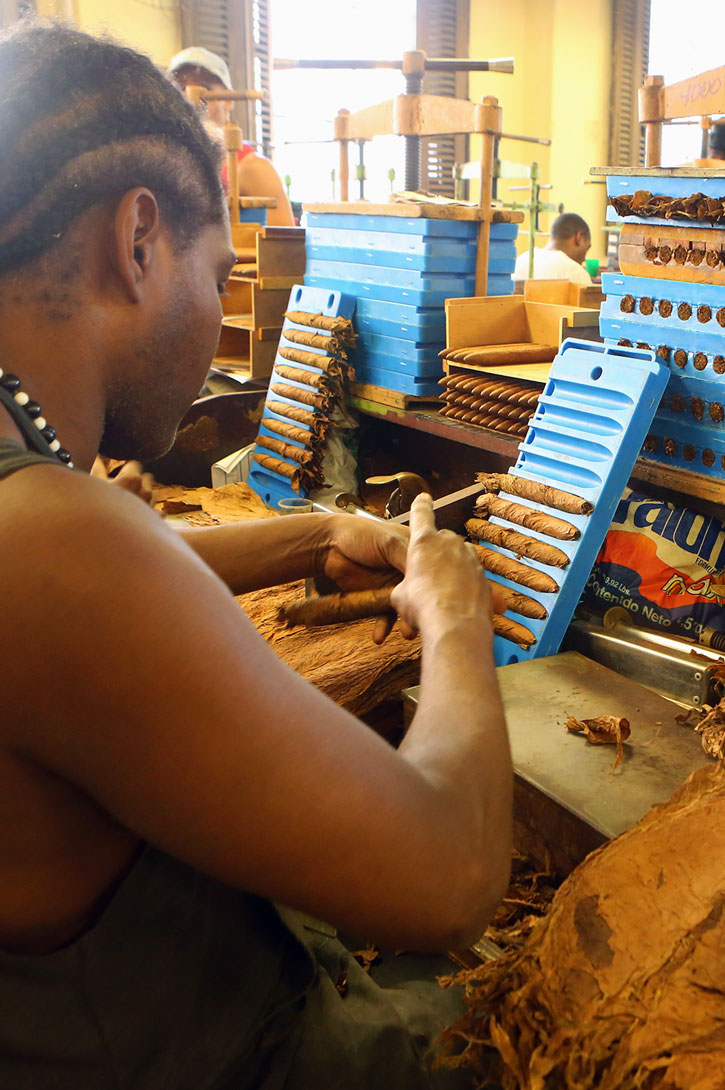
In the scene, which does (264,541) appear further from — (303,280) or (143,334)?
(303,280)

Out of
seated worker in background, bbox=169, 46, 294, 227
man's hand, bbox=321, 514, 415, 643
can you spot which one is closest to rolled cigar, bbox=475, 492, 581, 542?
man's hand, bbox=321, 514, 415, 643

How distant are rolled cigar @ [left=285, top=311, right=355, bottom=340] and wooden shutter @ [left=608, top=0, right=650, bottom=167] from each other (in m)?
6.44

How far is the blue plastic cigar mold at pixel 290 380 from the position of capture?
11.3ft

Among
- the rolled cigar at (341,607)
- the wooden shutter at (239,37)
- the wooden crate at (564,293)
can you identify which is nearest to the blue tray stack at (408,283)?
the wooden crate at (564,293)

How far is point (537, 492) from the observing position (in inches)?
89.6

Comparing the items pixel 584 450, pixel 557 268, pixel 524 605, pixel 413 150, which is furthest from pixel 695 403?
pixel 557 268

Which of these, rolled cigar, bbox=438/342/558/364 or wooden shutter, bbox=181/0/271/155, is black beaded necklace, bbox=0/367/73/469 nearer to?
rolled cigar, bbox=438/342/558/364

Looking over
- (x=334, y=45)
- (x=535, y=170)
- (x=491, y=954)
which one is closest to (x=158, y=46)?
(x=334, y=45)

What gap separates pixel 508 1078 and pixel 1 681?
733 millimetres

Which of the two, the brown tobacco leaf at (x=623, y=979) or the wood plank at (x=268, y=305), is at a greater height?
the wood plank at (x=268, y=305)

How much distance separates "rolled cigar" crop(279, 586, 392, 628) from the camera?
146 cm

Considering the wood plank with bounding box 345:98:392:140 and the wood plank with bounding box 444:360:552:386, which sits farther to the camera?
the wood plank with bounding box 345:98:392:140

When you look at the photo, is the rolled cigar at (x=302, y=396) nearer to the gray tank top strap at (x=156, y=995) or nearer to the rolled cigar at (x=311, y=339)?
the rolled cigar at (x=311, y=339)

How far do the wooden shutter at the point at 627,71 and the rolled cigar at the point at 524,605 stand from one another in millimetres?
7851
